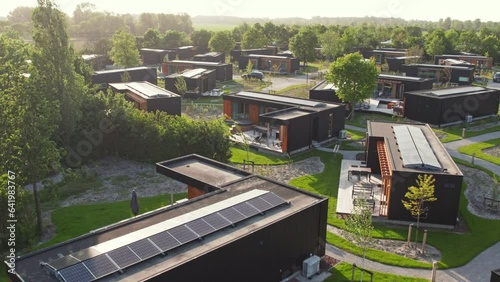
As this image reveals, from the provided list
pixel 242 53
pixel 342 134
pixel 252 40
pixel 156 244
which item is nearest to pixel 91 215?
pixel 156 244

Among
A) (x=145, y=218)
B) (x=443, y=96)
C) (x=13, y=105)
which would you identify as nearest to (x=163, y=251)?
(x=145, y=218)

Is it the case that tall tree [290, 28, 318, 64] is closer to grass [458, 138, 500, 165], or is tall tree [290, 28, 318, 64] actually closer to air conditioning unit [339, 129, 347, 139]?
air conditioning unit [339, 129, 347, 139]

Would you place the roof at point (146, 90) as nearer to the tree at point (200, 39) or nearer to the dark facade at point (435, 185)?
the dark facade at point (435, 185)

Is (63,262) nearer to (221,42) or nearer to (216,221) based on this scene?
(216,221)

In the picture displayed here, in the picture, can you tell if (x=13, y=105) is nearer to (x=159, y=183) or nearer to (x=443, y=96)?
(x=159, y=183)

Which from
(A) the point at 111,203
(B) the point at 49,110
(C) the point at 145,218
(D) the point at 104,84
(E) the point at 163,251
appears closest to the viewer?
(E) the point at 163,251
